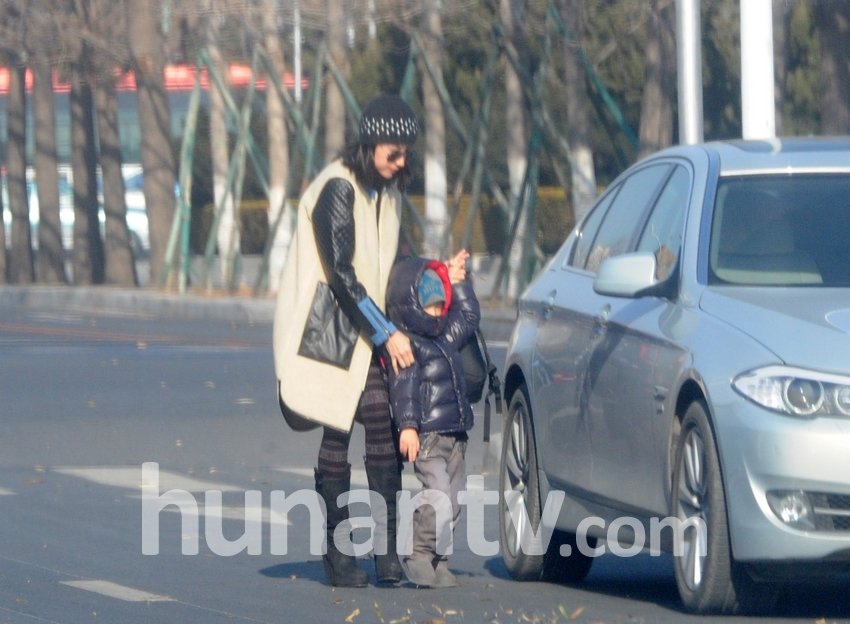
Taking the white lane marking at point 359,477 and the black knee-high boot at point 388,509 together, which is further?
the white lane marking at point 359,477

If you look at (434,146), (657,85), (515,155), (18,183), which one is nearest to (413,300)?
(657,85)

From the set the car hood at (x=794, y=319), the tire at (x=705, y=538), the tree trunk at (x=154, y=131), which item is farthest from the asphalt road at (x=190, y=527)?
the tree trunk at (x=154, y=131)

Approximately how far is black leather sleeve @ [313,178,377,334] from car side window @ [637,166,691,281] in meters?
0.99

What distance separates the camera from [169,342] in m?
20.6

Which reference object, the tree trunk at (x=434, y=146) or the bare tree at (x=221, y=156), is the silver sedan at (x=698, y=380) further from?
the bare tree at (x=221, y=156)

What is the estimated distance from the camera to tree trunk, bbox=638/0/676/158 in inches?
911

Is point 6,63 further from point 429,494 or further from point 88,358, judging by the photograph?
point 429,494

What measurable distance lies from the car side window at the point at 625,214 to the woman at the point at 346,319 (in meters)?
0.79

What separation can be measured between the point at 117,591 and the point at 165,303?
20359mm

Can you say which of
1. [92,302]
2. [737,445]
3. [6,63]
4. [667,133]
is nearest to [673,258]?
[737,445]

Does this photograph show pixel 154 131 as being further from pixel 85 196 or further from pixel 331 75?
pixel 331 75

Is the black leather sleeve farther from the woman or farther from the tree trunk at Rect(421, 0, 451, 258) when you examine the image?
the tree trunk at Rect(421, 0, 451, 258)

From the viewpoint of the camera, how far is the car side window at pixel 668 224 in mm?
6441

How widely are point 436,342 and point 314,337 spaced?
42 cm
